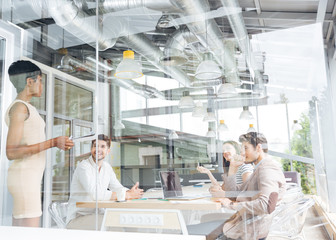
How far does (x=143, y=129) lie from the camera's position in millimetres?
2773

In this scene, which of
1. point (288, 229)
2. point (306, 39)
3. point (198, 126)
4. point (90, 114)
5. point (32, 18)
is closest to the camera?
point (288, 229)

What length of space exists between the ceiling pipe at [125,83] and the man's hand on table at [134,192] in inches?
30.4

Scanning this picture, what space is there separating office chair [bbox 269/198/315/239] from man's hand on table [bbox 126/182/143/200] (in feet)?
3.33

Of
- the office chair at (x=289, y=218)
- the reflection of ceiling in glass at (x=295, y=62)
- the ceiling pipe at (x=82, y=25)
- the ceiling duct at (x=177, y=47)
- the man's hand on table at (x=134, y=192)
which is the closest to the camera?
the office chair at (x=289, y=218)

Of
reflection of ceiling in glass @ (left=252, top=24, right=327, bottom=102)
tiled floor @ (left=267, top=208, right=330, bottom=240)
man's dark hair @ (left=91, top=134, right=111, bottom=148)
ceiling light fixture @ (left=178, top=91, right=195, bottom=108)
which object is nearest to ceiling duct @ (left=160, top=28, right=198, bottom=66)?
ceiling light fixture @ (left=178, top=91, right=195, bottom=108)

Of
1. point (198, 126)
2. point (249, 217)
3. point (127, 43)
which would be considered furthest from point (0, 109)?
point (249, 217)

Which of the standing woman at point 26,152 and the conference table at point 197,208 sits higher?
the standing woman at point 26,152

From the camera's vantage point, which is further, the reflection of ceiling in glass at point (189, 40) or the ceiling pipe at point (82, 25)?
the ceiling pipe at point (82, 25)

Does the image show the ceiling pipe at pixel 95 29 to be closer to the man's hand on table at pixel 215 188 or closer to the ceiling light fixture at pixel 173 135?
the ceiling light fixture at pixel 173 135

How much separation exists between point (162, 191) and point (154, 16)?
160 centimetres

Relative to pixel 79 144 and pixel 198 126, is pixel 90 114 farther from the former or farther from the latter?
pixel 198 126

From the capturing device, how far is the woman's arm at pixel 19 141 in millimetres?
2764

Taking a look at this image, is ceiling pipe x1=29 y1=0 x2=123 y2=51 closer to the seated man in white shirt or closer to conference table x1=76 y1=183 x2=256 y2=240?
the seated man in white shirt

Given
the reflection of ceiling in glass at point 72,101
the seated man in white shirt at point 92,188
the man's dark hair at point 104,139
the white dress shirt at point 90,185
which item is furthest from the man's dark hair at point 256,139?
the reflection of ceiling in glass at point 72,101
